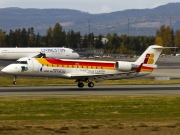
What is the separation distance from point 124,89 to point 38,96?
30.0 ft

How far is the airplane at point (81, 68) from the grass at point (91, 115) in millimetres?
8471

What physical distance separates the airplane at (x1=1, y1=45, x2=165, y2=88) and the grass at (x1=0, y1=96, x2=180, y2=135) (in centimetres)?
847

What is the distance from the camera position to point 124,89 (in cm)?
4697

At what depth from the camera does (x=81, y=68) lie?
4875 cm

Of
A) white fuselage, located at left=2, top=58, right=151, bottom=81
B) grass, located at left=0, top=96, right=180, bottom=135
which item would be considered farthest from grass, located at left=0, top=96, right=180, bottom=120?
white fuselage, located at left=2, top=58, right=151, bottom=81

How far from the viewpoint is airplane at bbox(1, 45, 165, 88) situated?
47594mm

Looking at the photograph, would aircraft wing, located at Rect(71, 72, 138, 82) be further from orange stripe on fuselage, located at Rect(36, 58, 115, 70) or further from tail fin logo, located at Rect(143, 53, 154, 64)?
tail fin logo, located at Rect(143, 53, 154, 64)

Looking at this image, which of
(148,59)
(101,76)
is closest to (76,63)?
(101,76)

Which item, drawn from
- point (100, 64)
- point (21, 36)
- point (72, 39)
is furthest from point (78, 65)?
point (72, 39)

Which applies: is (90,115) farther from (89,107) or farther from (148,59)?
(148,59)

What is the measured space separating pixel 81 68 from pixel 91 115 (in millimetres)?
18014

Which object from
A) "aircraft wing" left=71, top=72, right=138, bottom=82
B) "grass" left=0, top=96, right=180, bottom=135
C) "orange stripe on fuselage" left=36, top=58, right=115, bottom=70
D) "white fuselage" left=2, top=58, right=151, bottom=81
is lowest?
"grass" left=0, top=96, right=180, bottom=135

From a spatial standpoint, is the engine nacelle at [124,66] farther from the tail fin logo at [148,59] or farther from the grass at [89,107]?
the grass at [89,107]

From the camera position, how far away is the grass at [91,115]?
26016 mm
